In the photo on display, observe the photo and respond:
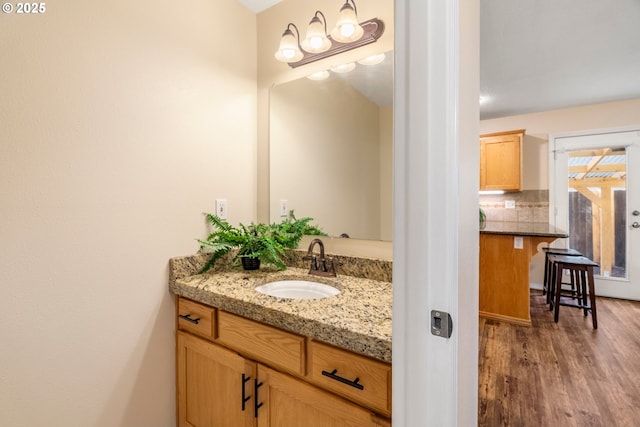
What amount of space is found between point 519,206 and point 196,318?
4646mm

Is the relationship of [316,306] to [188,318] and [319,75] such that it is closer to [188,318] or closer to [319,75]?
[188,318]

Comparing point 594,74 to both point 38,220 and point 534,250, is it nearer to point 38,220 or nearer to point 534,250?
point 534,250

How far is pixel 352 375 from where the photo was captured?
847 mm

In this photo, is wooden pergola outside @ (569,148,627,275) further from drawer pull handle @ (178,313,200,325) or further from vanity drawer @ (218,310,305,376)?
drawer pull handle @ (178,313,200,325)

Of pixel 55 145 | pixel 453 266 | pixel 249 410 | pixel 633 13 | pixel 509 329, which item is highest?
pixel 633 13

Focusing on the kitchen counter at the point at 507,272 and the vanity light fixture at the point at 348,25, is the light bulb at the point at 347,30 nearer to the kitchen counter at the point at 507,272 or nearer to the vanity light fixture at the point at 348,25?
the vanity light fixture at the point at 348,25

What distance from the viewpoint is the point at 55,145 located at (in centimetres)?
104

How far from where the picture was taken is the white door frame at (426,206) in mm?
574

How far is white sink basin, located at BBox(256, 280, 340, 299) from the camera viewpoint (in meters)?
1.37

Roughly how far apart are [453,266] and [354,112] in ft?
3.91

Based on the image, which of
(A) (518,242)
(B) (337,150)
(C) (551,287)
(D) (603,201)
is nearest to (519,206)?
(D) (603,201)

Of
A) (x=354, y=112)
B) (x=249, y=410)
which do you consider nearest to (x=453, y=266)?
(x=249, y=410)

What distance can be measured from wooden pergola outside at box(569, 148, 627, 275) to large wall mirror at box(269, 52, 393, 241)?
411 centimetres

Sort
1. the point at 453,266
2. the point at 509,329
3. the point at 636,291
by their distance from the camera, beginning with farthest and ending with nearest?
1. the point at 636,291
2. the point at 509,329
3. the point at 453,266
